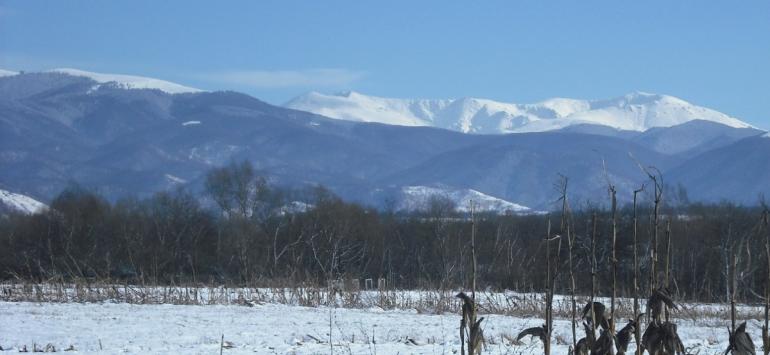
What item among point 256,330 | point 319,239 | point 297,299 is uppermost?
point 319,239

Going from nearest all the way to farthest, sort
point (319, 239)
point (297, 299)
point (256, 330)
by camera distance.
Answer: point (256, 330)
point (297, 299)
point (319, 239)

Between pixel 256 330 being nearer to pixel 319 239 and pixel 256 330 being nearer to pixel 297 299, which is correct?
pixel 297 299

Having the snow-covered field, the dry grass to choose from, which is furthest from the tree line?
the snow-covered field

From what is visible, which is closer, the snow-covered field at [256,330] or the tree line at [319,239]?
the snow-covered field at [256,330]

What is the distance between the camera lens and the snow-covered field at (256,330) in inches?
563

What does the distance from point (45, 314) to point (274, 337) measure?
653cm

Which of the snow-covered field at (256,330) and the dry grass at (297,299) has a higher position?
the dry grass at (297,299)

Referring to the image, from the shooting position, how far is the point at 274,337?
1658 cm

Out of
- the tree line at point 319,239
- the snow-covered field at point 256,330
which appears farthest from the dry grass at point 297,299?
the tree line at point 319,239

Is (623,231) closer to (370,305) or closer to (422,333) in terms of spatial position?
(370,305)

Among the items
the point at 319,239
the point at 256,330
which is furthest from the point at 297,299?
the point at 319,239

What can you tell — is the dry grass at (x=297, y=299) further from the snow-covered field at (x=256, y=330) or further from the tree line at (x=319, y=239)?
the tree line at (x=319, y=239)

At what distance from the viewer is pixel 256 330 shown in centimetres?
1791

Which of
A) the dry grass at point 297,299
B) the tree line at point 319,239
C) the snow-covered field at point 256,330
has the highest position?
the tree line at point 319,239
